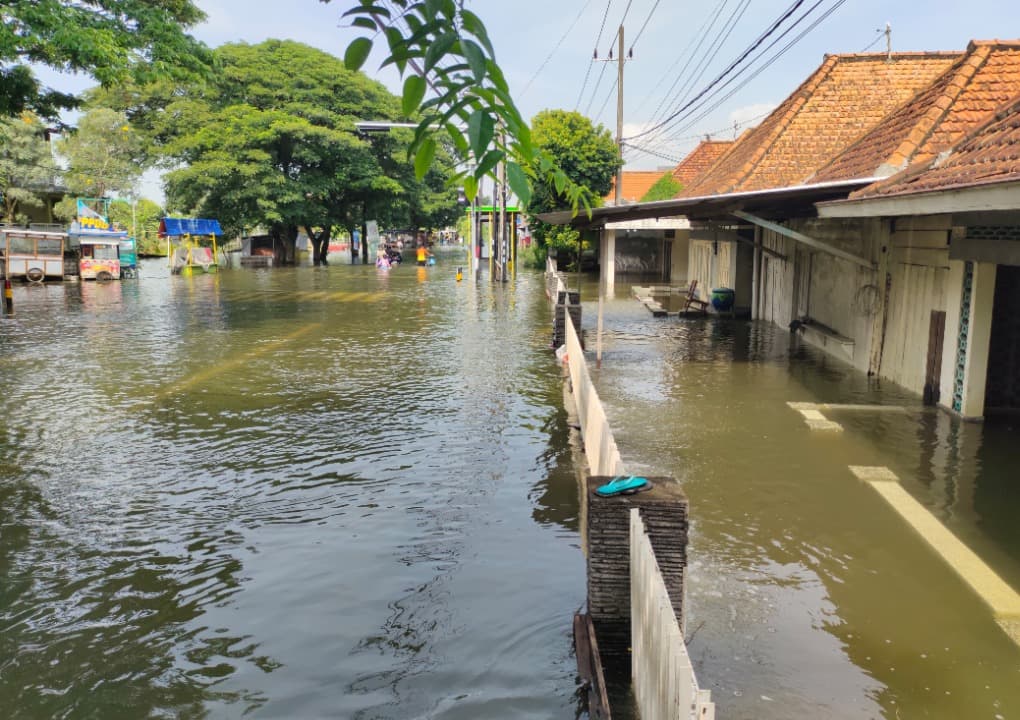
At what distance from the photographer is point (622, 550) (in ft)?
15.3

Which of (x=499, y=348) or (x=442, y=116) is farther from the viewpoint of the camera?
(x=499, y=348)

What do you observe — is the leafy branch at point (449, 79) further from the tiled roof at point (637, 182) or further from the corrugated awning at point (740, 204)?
the tiled roof at point (637, 182)

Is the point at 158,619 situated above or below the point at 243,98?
below

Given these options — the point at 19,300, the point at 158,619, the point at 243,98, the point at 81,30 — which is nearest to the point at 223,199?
the point at 243,98

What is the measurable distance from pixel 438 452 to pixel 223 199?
39.2 m

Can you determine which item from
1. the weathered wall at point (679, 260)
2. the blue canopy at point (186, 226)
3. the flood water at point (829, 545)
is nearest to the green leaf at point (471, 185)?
the flood water at point (829, 545)

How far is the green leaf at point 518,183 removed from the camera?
2.35 m

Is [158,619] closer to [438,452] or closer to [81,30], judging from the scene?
[438,452]

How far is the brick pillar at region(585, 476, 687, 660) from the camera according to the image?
451 cm

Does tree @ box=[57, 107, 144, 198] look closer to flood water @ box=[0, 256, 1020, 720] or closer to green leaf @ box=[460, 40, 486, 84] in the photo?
flood water @ box=[0, 256, 1020, 720]

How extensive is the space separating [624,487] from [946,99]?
36.4 ft

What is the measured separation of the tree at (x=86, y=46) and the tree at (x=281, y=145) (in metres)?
21.8

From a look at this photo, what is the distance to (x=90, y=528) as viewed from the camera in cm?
708

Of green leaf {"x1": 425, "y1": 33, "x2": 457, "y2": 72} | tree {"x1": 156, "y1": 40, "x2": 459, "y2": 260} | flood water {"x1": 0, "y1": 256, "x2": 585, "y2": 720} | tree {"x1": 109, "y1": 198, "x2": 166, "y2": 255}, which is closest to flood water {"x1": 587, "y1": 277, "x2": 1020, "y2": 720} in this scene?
flood water {"x1": 0, "y1": 256, "x2": 585, "y2": 720}
